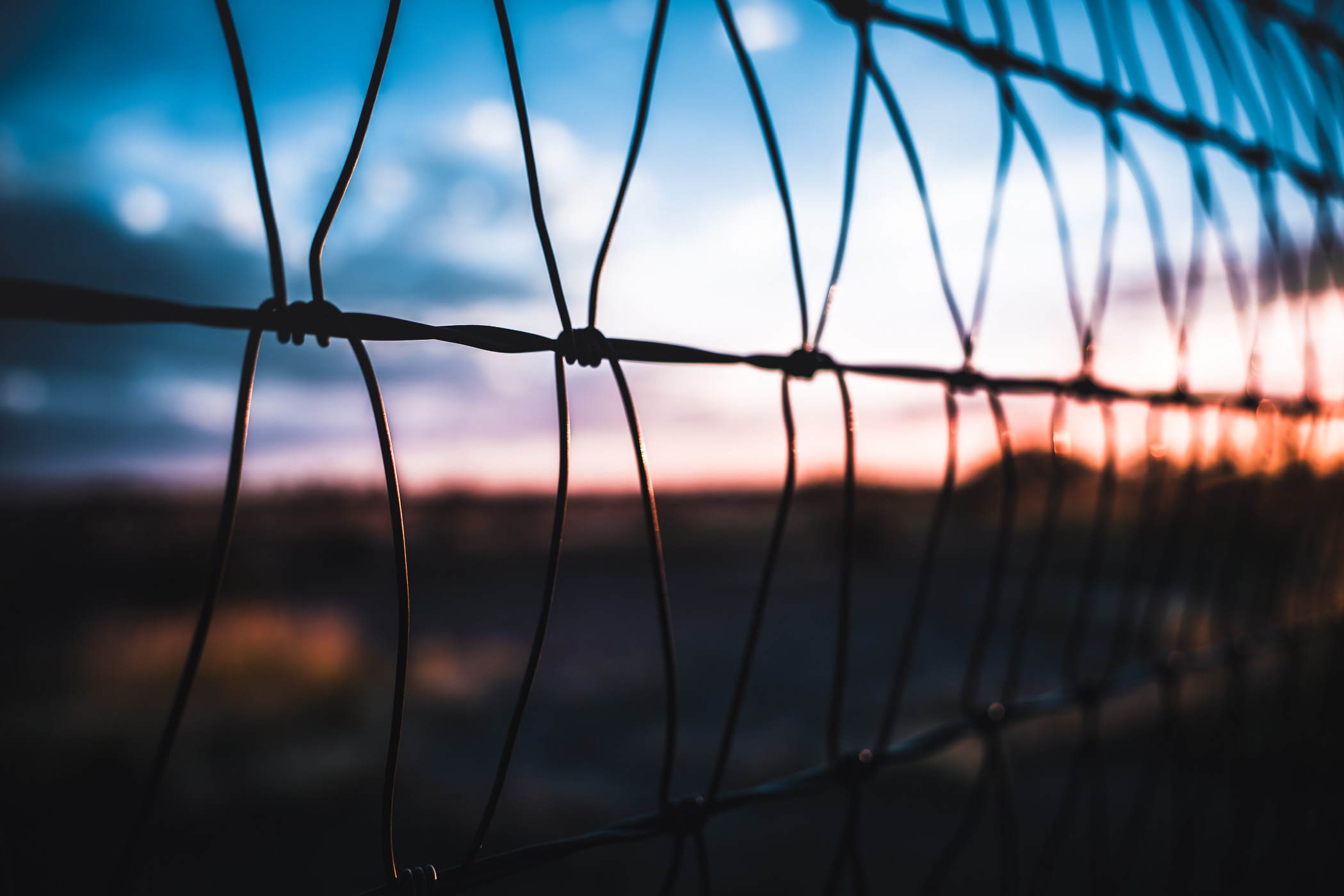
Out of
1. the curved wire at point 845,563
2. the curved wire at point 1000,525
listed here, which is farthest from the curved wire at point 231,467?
the curved wire at point 1000,525

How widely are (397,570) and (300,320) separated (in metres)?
0.08

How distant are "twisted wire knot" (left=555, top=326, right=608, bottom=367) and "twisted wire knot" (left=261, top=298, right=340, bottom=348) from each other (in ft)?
0.24

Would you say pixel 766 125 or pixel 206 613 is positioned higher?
pixel 766 125

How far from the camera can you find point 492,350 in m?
0.22

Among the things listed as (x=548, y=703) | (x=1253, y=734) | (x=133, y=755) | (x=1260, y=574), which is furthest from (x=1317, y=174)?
(x=133, y=755)

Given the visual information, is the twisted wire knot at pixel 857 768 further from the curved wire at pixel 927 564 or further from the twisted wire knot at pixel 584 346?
the twisted wire knot at pixel 584 346

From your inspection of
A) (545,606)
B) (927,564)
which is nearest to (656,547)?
(545,606)

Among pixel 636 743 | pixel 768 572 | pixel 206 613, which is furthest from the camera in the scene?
pixel 636 743

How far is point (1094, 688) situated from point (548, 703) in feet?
7.28

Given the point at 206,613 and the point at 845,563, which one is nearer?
the point at 206,613

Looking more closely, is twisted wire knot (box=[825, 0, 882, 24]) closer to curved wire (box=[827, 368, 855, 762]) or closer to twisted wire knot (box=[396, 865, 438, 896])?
curved wire (box=[827, 368, 855, 762])

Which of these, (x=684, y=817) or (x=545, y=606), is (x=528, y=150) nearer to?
(x=545, y=606)

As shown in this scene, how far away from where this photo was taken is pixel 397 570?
194mm

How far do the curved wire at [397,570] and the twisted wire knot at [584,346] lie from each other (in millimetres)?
66
